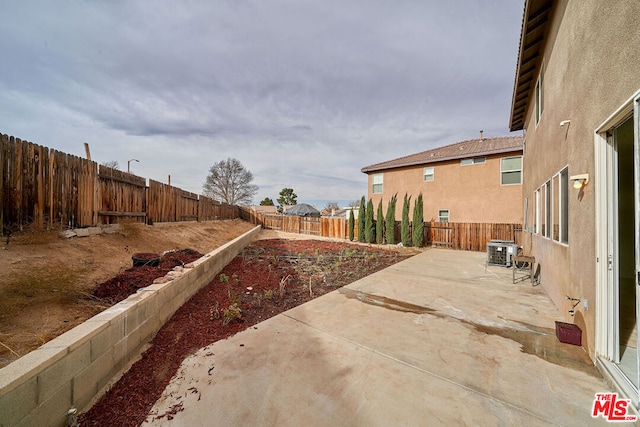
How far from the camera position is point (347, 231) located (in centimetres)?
1638

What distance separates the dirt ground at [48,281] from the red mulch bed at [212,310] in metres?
0.38

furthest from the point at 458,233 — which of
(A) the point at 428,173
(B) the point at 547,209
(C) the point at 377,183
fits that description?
(B) the point at 547,209

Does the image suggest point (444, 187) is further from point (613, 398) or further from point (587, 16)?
point (613, 398)

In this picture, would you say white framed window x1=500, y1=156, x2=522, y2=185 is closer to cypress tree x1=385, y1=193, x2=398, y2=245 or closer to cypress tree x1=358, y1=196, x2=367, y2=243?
cypress tree x1=385, y1=193, x2=398, y2=245

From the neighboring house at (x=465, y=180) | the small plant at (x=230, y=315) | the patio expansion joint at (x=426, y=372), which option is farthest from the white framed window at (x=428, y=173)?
the small plant at (x=230, y=315)

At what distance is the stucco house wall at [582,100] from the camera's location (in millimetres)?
2139

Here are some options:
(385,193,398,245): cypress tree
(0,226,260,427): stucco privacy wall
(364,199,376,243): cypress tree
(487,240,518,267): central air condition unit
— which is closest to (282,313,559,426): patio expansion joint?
(0,226,260,427): stucco privacy wall

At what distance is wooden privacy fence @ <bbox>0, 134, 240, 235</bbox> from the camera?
3.72 meters

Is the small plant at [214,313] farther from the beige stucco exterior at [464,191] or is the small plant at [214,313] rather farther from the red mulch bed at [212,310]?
the beige stucco exterior at [464,191]

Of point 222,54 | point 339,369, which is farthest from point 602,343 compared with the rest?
point 222,54

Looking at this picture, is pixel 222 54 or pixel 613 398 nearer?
pixel 613 398

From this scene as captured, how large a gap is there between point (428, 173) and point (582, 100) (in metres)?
11.6

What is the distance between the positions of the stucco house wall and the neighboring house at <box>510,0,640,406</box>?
1cm

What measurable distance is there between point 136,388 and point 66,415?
48 centimetres
